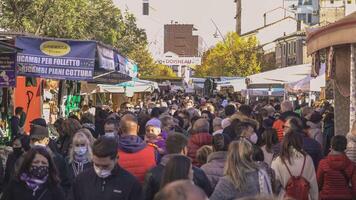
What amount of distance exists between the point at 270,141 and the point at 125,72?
30.1 ft

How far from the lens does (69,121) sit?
1122cm

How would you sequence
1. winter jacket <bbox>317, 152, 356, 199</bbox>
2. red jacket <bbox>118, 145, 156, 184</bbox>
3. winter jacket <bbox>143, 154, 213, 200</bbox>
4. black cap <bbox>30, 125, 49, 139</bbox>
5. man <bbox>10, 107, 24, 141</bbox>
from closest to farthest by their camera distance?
winter jacket <bbox>143, 154, 213, 200</bbox> < red jacket <bbox>118, 145, 156, 184</bbox> < black cap <bbox>30, 125, 49, 139</bbox> < winter jacket <bbox>317, 152, 356, 199</bbox> < man <bbox>10, 107, 24, 141</bbox>

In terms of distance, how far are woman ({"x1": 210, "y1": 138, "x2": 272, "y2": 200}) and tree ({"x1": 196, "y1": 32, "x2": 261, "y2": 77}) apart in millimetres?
70198

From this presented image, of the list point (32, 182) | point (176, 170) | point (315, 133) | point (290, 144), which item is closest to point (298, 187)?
point (290, 144)

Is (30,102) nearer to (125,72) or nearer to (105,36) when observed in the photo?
(125,72)

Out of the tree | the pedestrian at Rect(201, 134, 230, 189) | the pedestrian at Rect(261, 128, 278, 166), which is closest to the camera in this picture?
the pedestrian at Rect(201, 134, 230, 189)

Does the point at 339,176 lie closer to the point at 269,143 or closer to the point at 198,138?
the point at 269,143

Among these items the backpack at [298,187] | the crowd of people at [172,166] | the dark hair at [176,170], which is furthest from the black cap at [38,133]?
the dark hair at [176,170]

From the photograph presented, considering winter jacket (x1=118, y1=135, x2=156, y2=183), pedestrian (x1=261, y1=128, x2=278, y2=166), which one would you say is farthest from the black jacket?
pedestrian (x1=261, y1=128, x2=278, y2=166)

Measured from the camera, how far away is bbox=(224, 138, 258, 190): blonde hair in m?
6.90

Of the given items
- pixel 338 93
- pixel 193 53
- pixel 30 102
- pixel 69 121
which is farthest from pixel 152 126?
pixel 193 53

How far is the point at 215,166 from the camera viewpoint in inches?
321

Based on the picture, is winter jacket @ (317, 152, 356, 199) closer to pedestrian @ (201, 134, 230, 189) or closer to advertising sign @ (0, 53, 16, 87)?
pedestrian @ (201, 134, 230, 189)

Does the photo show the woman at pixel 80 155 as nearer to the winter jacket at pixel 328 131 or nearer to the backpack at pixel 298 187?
the backpack at pixel 298 187
